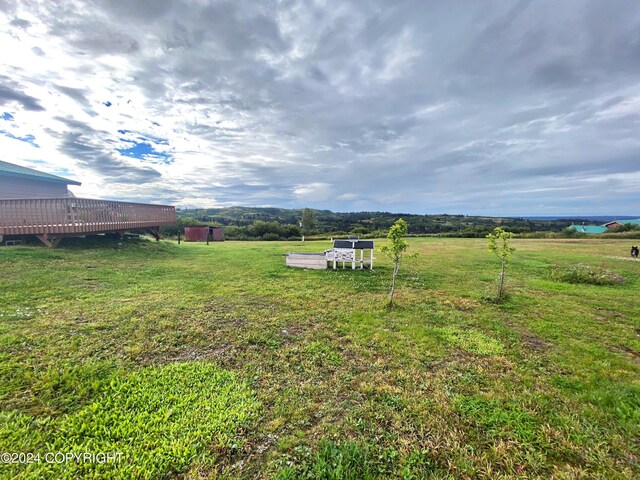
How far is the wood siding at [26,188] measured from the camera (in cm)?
1517

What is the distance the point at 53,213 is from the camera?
10.8 metres

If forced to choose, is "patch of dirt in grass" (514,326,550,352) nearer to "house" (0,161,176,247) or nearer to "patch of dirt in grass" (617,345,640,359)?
"patch of dirt in grass" (617,345,640,359)

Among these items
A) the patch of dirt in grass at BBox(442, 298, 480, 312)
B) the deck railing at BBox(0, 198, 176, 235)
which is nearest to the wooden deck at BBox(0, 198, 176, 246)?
the deck railing at BBox(0, 198, 176, 235)

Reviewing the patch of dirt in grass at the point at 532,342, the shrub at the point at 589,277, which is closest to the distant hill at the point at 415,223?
the shrub at the point at 589,277

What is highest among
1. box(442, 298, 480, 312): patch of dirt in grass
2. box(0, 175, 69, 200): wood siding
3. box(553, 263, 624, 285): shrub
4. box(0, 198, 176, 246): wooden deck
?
box(0, 175, 69, 200): wood siding

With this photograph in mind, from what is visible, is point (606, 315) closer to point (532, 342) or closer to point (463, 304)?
point (463, 304)

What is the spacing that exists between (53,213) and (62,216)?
0.96 feet

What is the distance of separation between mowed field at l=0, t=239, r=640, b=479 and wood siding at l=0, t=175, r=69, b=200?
1275 cm

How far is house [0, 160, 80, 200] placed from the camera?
15117 mm

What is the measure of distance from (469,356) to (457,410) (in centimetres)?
161

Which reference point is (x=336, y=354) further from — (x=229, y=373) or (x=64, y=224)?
(x=64, y=224)

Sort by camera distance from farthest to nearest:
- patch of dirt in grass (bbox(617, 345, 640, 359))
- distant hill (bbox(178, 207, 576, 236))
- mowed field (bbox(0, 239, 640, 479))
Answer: distant hill (bbox(178, 207, 576, 236)) < patch of dirt in grass (bbox(617, 345, 640, 359)) < mowed field (bbox(0, 239, 640, 479))
